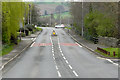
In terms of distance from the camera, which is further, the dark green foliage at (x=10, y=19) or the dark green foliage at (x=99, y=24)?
the dark green foliage at (x=99, y=24)

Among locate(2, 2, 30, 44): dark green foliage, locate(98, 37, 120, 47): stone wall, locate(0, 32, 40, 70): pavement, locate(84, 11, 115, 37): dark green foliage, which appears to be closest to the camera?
locate(0, 32, 40, 70): pavement

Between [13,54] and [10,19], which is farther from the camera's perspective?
[10,19]

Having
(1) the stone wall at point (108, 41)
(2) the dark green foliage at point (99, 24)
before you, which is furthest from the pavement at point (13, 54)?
(2) the dark green foliage at point (99, 24)

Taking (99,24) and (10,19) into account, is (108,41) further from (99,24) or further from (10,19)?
(10,19)

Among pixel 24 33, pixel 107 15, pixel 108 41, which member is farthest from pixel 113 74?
pixel 24 33

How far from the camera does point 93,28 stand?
51.5 meters

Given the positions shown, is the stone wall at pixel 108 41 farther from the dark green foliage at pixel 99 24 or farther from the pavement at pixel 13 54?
the pavement at pixel 13 54

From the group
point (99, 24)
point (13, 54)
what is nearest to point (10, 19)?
point (13, 54)

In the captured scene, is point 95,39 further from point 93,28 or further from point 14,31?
point 14,31

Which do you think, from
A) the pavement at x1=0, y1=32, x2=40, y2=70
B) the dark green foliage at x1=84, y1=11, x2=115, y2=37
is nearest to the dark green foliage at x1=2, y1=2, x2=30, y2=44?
the pavement at x1=0, y1=32, x2=40, y2=70

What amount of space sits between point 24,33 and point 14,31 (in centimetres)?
2098

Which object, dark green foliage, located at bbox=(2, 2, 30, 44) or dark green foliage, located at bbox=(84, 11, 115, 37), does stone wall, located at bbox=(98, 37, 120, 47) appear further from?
dark green foliage, located at bbox=(2, 2, 30, 44)

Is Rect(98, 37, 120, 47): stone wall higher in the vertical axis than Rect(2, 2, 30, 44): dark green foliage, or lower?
lower

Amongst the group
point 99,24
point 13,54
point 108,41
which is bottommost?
point 13,54
